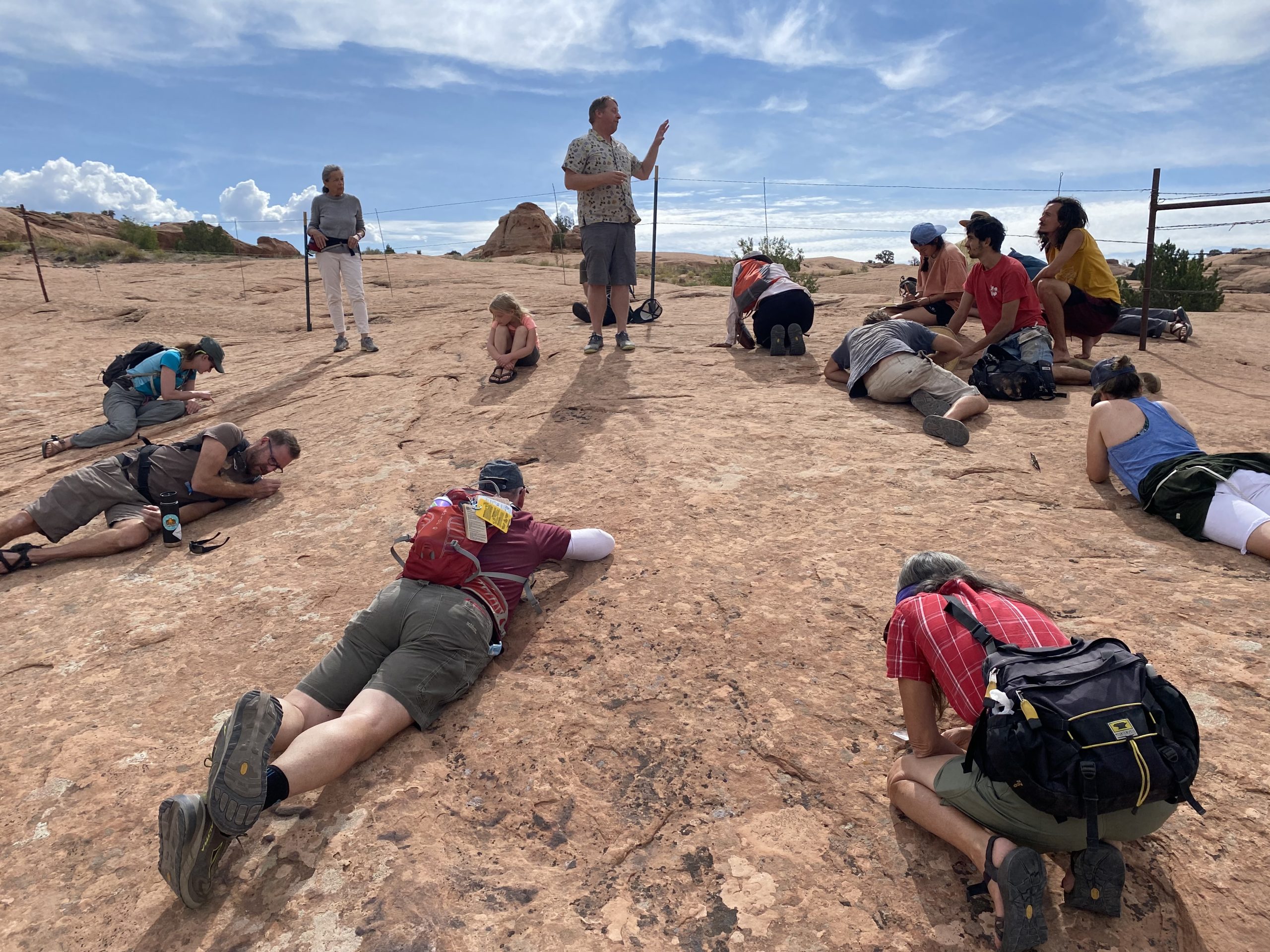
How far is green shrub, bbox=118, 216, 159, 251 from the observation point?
2395cm

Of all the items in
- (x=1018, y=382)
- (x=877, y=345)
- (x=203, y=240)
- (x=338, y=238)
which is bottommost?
(x=1018, y=382)

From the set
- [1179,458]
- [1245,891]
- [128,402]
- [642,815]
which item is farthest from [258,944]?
[128,402]

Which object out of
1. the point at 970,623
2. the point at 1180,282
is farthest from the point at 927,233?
the point at 1180,282

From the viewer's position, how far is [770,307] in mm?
6512

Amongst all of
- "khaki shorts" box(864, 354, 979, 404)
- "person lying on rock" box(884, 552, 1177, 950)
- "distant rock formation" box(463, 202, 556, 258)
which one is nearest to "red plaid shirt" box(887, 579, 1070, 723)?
"person lying on rock" box(884, 552, 1177, 950)

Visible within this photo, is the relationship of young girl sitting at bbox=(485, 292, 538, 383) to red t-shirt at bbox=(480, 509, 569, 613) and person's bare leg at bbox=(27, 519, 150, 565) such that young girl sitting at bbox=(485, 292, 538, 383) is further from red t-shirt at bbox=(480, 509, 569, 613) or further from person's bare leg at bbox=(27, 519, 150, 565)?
red t-shirt at bbox=(480, 509, 569, 613)

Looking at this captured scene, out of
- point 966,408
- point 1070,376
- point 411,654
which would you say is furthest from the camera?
point 1070,376

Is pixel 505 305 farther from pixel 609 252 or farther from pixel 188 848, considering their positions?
pixel 188 848

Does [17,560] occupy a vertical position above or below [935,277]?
below

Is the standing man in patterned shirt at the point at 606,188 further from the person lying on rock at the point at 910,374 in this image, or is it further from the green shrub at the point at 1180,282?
the green shrub at the point at 1180,282

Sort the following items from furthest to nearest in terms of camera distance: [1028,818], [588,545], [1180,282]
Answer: [1180,282]
[588,545]
[1028,818]

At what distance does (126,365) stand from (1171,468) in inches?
289

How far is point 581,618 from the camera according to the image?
9.74 ft

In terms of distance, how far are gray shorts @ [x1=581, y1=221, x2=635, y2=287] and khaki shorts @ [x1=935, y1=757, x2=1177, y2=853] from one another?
16.0 feet
